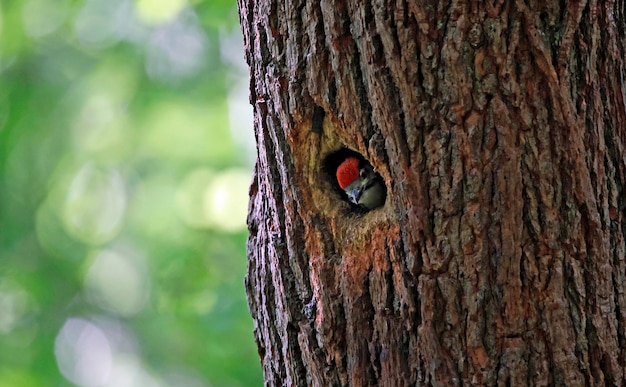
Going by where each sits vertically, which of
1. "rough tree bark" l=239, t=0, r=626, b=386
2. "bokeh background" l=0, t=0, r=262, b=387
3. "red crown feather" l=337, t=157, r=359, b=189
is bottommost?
"rough tree bark" l=239, t=0, r=626, b=386

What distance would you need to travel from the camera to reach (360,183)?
3.06 m

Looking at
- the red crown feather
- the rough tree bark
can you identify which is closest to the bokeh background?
the red crown feather

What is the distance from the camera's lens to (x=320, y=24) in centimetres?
232

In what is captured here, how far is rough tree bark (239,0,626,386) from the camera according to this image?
2.17 m

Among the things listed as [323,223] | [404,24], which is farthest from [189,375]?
[404,24]

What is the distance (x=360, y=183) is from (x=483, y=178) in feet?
3.06

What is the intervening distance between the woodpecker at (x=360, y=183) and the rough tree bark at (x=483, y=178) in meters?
0.41

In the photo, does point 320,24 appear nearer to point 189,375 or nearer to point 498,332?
point 498,332

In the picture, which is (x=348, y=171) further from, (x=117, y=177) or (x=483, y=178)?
(x=117, y=177)

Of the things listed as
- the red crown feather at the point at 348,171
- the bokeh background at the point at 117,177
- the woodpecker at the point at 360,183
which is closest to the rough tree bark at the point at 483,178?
the woodpecker at the point at 360,183

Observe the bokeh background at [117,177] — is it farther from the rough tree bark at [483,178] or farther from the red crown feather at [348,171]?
the rough tree bark at [483,178]

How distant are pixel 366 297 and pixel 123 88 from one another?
17.2 feet

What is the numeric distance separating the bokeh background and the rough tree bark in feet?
15.3

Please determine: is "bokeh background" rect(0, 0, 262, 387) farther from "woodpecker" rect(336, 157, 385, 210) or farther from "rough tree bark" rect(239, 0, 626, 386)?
"rough tree bark" rect(239, 0, 626, 386)
